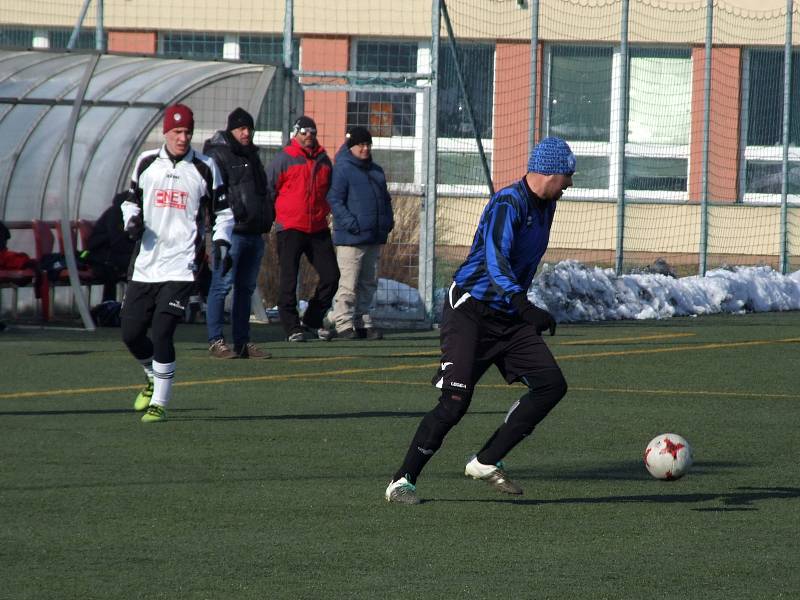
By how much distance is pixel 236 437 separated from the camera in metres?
9.64

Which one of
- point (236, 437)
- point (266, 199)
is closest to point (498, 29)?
point (266, 199)

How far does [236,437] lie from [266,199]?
4.84m

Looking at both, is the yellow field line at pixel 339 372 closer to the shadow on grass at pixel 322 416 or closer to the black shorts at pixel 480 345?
the shadow on grass at pixel 322 416

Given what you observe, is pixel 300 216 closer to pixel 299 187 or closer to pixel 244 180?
pixel 299 187

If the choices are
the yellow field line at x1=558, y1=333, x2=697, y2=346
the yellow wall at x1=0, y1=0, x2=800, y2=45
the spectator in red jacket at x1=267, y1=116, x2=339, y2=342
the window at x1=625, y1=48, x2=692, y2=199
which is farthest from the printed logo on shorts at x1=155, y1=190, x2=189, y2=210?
the window at x1=625, y1=48, x2=692, y2=199

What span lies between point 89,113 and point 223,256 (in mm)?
6731

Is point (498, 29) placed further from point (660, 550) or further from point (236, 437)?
point (660, 550)

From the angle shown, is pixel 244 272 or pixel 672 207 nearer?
pixel 244 272

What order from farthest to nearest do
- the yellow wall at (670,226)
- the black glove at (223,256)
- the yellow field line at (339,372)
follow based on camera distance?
the yellow wall at (670,226) → the black glove at (223,256) → the yellow field line at (339,372)

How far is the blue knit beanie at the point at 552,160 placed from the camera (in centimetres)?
767

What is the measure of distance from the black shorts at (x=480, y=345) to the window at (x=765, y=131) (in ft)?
57.8

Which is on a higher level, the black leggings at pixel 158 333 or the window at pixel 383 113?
the window at pixel 383 113

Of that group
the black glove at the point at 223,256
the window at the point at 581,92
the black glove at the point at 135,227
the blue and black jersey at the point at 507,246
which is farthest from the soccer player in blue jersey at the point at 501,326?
the window at the point at 581,92

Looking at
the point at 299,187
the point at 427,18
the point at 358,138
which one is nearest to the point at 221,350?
the point at 299,187
